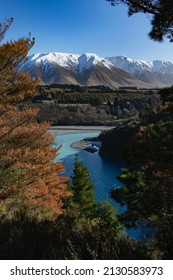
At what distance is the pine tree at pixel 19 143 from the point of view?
45.6 ft

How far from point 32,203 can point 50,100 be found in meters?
158

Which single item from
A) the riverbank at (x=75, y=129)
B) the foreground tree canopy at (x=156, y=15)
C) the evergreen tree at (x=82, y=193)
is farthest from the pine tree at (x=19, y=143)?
the riverbank at (x=75, y=129)

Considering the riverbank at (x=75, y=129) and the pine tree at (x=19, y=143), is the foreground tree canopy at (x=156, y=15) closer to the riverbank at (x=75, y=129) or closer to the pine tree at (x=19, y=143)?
the pine tree at (x=19, y=143)

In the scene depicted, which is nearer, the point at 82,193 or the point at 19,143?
the point at 19,143

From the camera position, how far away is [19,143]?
15.1 m

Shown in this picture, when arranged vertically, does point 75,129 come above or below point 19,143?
below

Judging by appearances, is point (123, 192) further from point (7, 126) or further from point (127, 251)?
point (127, 251)

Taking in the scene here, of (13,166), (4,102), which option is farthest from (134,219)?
(4,102)

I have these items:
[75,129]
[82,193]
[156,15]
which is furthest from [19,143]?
[75,129]

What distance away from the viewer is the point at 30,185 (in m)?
14.8

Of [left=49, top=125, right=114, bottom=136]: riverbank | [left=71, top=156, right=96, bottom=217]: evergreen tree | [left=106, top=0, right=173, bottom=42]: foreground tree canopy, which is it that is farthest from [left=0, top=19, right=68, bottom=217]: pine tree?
[left=49, top=125, right=114, bottom=136]: riverbank

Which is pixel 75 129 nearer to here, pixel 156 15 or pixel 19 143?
pixel 19 143

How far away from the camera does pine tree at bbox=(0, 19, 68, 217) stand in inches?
547

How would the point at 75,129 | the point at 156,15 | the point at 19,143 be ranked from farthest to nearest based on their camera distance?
the point at 75,129 → the point at 19,143 → the point at 156,15
